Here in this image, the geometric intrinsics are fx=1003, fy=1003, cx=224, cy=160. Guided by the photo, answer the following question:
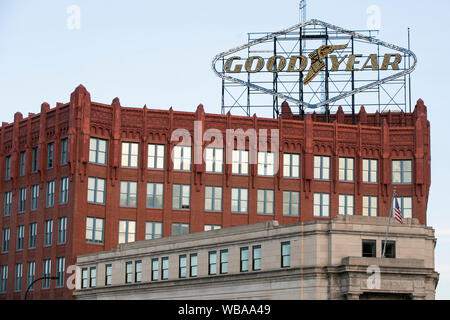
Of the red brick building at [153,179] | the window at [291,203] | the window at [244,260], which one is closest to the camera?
the window at [244,260]

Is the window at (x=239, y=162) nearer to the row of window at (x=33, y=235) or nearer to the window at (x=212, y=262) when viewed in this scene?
the row of window at (x=33, y=235)

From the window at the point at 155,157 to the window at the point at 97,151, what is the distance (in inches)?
183

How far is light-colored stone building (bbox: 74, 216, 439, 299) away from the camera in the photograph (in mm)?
74062

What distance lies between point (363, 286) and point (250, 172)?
32534 mm

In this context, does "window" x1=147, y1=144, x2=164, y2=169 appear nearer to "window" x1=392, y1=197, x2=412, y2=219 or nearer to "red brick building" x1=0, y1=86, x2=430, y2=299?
"red brick building" x1=0, y1=86, x2=430, y2=299

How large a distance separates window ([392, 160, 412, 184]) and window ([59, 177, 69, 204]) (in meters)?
35.5

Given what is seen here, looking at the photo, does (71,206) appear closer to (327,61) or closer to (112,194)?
(112,194)

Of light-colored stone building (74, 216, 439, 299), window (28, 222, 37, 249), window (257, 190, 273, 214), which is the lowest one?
light-colored stone building (74, 216, 439, 299)

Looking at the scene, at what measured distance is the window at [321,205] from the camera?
348 feet

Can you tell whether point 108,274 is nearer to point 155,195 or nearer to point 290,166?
point 155,195

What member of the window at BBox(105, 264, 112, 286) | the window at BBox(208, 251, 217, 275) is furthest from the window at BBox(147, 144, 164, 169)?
the window at BBox(208, 251, 217, 275)

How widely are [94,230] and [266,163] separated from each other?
19506mm

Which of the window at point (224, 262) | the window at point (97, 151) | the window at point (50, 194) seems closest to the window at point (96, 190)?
the window at point (97, 151)
